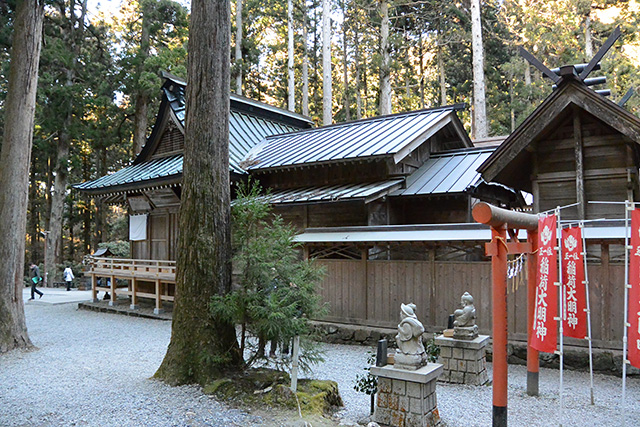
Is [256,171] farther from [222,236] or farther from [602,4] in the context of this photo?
[602,4]

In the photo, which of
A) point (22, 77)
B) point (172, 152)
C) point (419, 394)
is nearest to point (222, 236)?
point (419, 394)

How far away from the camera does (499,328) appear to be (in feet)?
17.5

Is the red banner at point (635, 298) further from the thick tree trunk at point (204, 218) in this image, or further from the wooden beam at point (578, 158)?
the thick tree trunk at point (204, 218)

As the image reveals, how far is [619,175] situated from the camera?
8852 mm

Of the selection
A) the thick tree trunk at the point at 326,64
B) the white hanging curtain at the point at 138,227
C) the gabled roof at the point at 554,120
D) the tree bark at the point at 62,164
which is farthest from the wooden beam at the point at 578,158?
the tree bark at the point at 62,164

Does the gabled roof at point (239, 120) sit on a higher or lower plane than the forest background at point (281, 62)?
lower

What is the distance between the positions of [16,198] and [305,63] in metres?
20.9

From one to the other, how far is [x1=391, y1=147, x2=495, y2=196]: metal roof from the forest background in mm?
8496

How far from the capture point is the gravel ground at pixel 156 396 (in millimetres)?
5145

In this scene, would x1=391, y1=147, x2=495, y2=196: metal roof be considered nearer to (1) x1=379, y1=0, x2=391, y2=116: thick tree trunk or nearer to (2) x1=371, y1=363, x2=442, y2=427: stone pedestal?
(2) x1=371, y1=363, x2=442, y2=427: stone pedestal

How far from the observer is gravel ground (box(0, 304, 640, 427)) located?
5.14 metres

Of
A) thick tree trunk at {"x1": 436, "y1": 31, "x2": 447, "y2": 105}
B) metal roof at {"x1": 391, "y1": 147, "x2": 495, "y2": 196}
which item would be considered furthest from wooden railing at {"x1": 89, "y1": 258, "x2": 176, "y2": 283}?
thick tree trunk at {"x1": 436, "y1": 31, "x2": 447, "y2": 105}

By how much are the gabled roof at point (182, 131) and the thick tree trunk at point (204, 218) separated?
7.02 metres

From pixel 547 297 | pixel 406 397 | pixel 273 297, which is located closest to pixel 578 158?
pixel 547 297
